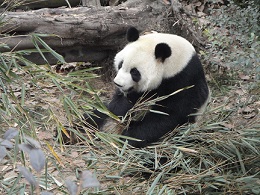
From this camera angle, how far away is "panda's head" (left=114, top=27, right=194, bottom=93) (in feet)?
11.7

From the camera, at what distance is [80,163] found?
3.22 meters

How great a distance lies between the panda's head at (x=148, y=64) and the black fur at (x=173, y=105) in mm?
62

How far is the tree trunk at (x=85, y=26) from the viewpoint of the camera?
4.53m

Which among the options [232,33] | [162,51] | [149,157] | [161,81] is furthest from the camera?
[232,33]

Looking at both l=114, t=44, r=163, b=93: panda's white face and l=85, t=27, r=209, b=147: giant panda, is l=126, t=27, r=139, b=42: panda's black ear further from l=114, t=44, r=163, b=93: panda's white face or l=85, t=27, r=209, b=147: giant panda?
l=114, t=44, r=163, b=93: panda's white face

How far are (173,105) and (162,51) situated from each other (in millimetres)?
442

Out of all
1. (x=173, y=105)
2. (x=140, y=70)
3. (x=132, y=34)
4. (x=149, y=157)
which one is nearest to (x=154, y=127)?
(x=173, y=105)

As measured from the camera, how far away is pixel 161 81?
3.65 meters

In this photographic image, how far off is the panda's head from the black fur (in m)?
0.06

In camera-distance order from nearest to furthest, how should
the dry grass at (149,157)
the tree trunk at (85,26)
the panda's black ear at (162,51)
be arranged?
the dry grass at (149,157)
the panda's black ear at (162,51)
the tree trunk at (85,26)

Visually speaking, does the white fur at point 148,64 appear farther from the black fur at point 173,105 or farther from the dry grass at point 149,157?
the dry grass at point 149,157

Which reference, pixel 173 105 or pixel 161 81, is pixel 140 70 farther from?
pixel 173 105

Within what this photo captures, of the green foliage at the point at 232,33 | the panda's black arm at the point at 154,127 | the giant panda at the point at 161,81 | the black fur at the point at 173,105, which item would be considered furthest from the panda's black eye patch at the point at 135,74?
the green foliage at the point at 232,33

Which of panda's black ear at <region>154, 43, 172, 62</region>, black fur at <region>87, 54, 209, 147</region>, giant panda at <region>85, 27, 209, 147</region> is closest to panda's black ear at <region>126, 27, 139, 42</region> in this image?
giant panda at <region>85, 27, 209, 147</region>
